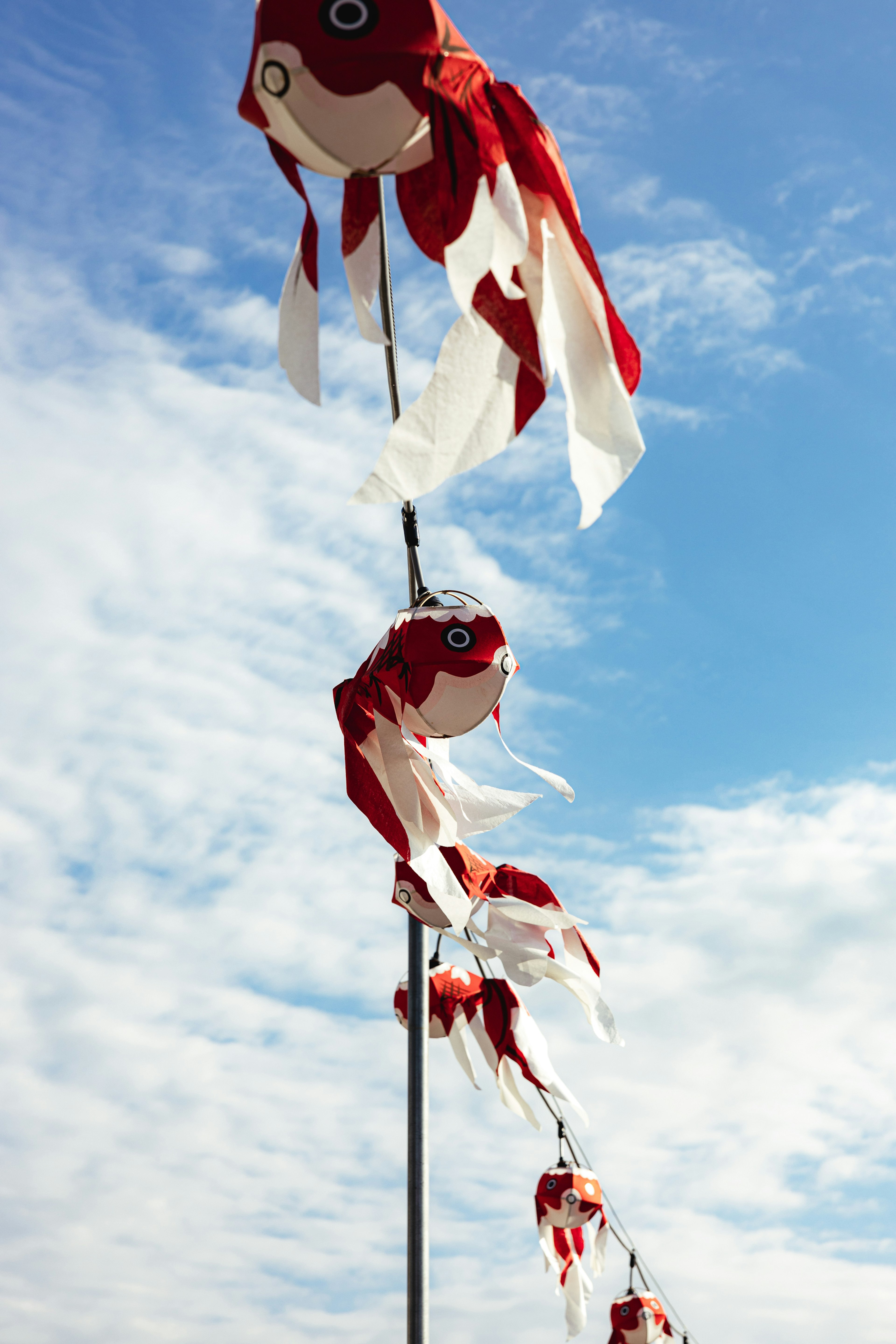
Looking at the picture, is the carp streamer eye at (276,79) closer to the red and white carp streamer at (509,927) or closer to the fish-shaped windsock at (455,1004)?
the red and white carp streamer at (509,927)

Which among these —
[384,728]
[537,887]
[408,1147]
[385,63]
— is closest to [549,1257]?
[537,887]

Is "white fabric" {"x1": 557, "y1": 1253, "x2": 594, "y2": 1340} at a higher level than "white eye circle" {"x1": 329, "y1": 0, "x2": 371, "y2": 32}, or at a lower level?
lower

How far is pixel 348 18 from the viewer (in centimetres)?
163

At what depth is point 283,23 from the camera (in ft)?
5.32

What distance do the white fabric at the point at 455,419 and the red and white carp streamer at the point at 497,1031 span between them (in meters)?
3.27

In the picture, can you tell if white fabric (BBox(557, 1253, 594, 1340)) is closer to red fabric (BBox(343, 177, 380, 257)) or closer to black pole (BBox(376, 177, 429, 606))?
black pole (BBox(376, 177, 429, 606))

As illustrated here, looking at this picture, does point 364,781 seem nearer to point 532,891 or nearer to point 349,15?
point 532,891

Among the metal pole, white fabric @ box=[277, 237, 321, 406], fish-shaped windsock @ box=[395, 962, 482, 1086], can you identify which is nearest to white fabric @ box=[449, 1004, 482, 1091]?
fish-shaped windsock @ box=[395, 962, 482, 1086]

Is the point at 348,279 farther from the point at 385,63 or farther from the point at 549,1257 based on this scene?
the point at 549,1257

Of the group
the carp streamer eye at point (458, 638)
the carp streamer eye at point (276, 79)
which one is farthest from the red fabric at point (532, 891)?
the carp streamer eye at point (276, 79)

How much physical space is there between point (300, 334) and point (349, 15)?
20.5 inches

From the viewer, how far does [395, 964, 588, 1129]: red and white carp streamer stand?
4852 mm

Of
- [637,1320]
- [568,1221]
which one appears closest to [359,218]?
[568,1221]

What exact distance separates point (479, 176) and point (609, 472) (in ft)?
1.76
